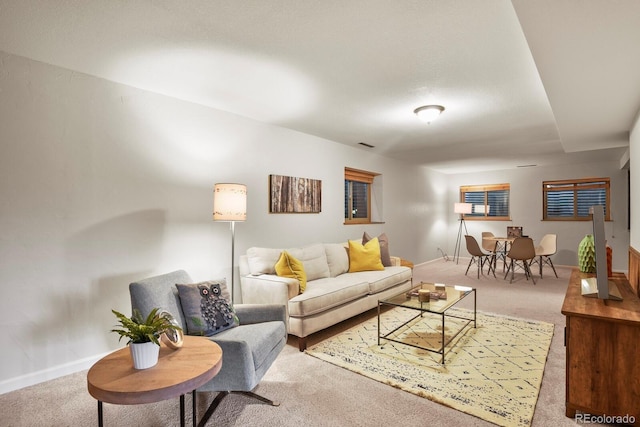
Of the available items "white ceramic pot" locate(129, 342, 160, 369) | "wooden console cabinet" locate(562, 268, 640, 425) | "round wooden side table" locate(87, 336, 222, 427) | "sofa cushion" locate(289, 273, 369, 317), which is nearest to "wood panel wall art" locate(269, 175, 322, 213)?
"sofa cushion" locate(289, 273, 369, 317)

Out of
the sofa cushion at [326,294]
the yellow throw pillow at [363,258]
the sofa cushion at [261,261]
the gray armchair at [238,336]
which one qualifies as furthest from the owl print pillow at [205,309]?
the yellow throw pillow at [363,258]

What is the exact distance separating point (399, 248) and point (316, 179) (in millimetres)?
2965

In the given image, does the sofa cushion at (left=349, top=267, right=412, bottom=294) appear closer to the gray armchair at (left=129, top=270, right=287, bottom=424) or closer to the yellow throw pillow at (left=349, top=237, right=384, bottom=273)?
the yellow throw pillow at (left=349, top=237, right=384, bottom=273)

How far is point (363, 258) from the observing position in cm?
454

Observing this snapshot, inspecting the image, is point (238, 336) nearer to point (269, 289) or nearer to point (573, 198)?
point (269, 289)

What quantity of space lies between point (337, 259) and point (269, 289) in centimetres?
140

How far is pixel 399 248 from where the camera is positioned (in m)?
7.02

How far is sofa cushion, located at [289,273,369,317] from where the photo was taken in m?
3.04

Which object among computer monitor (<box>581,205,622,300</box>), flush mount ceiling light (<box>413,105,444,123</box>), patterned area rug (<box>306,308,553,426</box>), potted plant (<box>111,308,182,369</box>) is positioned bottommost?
patterned area rug (<box>306,308,553,426</box>)

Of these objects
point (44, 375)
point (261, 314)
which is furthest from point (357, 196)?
point (44, 375)

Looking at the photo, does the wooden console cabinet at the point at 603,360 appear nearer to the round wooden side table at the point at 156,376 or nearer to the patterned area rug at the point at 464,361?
the patterned area rug at the point at 464,361

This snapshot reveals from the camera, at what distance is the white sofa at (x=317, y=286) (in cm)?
307

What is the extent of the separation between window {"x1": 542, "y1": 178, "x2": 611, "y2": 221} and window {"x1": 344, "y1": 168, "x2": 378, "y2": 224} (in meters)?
4.62

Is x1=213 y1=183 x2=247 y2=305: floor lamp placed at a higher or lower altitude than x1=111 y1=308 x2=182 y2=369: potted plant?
higher
